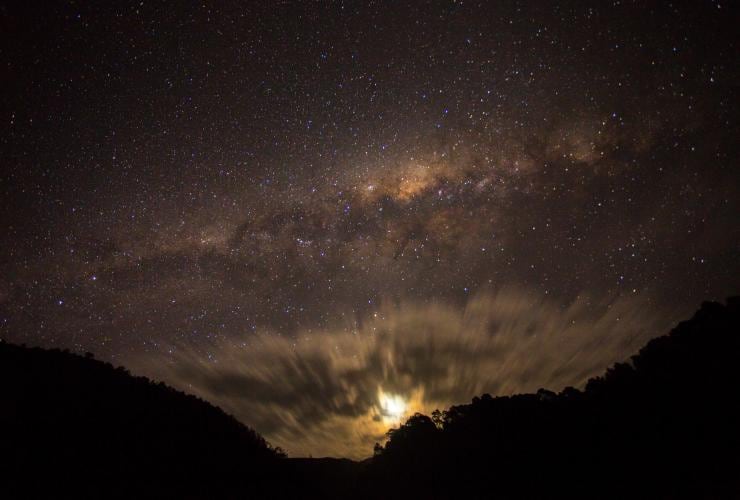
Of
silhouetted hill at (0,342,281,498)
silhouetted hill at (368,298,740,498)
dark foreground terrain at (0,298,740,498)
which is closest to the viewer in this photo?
silhouetted hill at (0,342,281,498)

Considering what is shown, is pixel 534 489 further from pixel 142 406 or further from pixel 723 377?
pixel 142 406

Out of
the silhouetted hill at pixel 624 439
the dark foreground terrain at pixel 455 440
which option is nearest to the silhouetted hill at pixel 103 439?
the dark foreground terrain at pixel 455 440

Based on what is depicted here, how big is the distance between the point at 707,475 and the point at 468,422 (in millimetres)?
29862

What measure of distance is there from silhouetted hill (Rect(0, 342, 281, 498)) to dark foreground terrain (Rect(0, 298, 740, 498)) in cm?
7

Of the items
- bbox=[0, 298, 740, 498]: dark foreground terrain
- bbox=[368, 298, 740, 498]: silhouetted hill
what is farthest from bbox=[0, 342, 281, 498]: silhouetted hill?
bbox=[368, 298, 740, 498]: silhouetted hill

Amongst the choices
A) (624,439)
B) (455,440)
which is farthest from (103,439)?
(455,440)

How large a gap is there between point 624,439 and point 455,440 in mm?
22403

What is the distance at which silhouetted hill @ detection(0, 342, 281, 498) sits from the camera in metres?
13.4

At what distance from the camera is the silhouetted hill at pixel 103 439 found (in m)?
13.4

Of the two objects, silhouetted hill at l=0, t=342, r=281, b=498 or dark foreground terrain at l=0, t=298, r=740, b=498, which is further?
dark foreground terrain at l=0, t=298, r=740, b=498

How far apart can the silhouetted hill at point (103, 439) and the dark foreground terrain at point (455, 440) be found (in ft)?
0.23

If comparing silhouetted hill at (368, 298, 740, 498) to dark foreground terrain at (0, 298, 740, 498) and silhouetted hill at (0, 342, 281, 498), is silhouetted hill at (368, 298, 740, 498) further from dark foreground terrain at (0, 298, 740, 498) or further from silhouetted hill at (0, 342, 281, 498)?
silhouetted hill at (0, 342, 281, 498)

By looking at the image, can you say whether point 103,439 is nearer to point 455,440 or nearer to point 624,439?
point 624,439

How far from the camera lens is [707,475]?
23000 millimetres
